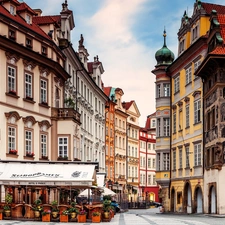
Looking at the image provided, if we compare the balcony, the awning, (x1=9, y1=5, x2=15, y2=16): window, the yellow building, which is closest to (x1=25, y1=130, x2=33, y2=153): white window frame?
the balcony

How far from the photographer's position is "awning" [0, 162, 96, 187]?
32.6 m

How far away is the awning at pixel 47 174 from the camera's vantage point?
3256 centimetres

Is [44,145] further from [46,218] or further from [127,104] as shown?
[127,104]

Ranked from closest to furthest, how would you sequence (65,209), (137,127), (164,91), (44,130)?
1. (65,209)
2. (44,130)
3. (164,91)
4. (137,127)

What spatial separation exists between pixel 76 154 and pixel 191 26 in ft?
51.0

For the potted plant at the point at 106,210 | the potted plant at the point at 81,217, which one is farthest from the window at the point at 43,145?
the potted plant at the point at 81,217

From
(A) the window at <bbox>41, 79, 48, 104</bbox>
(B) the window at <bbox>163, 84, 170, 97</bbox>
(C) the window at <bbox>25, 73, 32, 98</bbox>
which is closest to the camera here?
(C) the window at <bbox>25, 73, 32, 98</bbox>

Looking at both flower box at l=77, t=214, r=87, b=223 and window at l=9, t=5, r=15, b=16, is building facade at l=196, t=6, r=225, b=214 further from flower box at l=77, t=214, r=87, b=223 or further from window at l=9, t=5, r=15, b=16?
window at l=9, t=5, r=15, b=16

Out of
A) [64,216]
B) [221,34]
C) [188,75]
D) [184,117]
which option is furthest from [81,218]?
[188,75]

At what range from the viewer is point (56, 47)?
47.0m

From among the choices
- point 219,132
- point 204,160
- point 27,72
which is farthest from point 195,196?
point 27,72

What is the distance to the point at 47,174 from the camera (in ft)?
108

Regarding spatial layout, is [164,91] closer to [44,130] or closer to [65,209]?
[44,130]

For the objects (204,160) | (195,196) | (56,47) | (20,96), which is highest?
(56,47)
